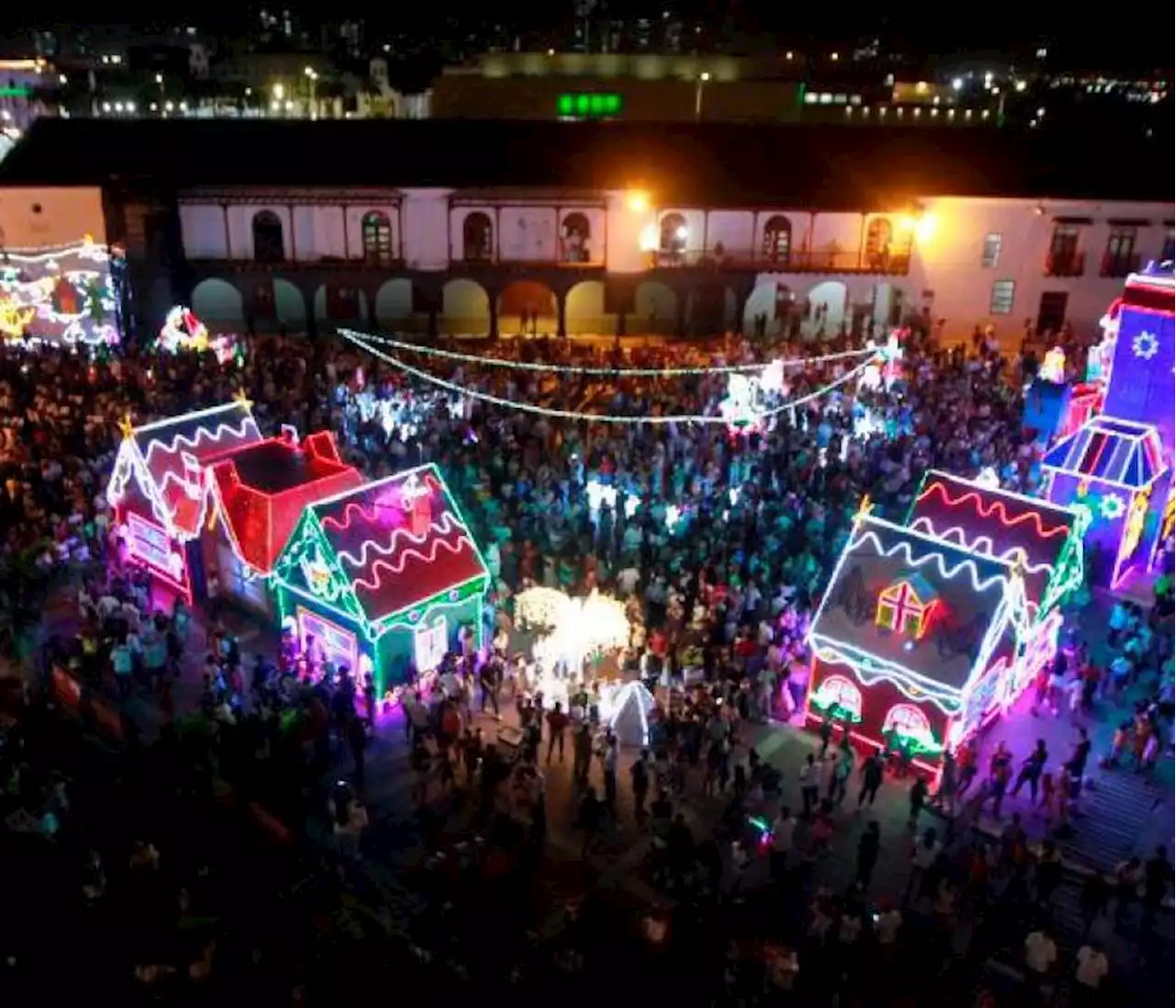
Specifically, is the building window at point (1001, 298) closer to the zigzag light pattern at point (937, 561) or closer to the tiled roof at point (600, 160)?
the tiled roof at point (600, 160)

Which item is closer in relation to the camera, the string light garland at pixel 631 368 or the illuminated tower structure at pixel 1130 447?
the illuminated tower structure at pixel 1130 447

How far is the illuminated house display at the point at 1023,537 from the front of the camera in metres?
17.1

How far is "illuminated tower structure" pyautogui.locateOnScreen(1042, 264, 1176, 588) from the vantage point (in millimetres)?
21266

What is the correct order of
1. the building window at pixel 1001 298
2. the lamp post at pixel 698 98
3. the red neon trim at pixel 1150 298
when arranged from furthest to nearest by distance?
the lamp post at pixel 698 98 → the building window at pixel 1001 298 → the red neon trim at pixel 1150 298

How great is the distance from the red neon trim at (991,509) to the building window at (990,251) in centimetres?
2109

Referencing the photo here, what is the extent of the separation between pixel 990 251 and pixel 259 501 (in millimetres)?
26879

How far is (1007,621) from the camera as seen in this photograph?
1608 centimetres

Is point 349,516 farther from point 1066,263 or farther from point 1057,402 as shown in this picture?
point 1066,263

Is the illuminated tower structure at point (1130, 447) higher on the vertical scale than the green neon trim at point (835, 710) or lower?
higher

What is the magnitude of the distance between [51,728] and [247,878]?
426 cm

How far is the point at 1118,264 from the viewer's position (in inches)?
1460

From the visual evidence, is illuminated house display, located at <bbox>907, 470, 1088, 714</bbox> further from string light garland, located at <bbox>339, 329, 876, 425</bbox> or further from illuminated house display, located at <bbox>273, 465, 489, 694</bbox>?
illuminated house display, located at <bbox>273, 465, 489, 694</bbox>

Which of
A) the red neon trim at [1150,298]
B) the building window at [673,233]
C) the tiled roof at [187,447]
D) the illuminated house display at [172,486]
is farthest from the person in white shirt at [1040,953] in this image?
the building window at [673,233]

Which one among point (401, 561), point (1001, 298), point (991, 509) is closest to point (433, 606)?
point (401, 561)
